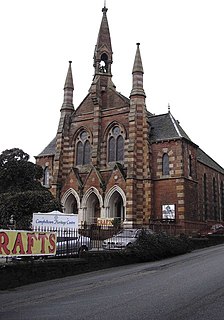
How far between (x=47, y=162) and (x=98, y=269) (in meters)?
29.9

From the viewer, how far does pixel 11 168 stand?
103ft

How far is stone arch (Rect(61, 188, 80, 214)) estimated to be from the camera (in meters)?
39.9

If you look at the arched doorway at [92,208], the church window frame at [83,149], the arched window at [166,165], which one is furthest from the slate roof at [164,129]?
the arched doorway at [92,208]

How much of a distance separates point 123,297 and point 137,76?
31630 millimetres

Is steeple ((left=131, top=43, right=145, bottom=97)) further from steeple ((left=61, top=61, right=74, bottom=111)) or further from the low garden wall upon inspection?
the low garden wall

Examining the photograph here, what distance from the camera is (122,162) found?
39.1 meters

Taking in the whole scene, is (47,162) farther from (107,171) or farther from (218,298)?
(218,298)

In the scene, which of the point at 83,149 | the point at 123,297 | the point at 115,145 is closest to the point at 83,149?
the point at 83,149

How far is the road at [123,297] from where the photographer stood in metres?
8.16

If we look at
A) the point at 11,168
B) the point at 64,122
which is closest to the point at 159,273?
the point at 11,168

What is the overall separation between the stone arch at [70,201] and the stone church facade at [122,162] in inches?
4.2

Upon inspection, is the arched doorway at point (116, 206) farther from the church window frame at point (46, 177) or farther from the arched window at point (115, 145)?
the church window frame at point (46, 177)

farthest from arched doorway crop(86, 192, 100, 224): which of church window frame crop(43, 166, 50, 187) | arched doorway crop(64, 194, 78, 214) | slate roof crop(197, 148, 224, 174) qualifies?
slate roof crop(197, 148, 224, 174)

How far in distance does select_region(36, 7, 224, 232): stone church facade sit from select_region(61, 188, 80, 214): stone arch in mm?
106
